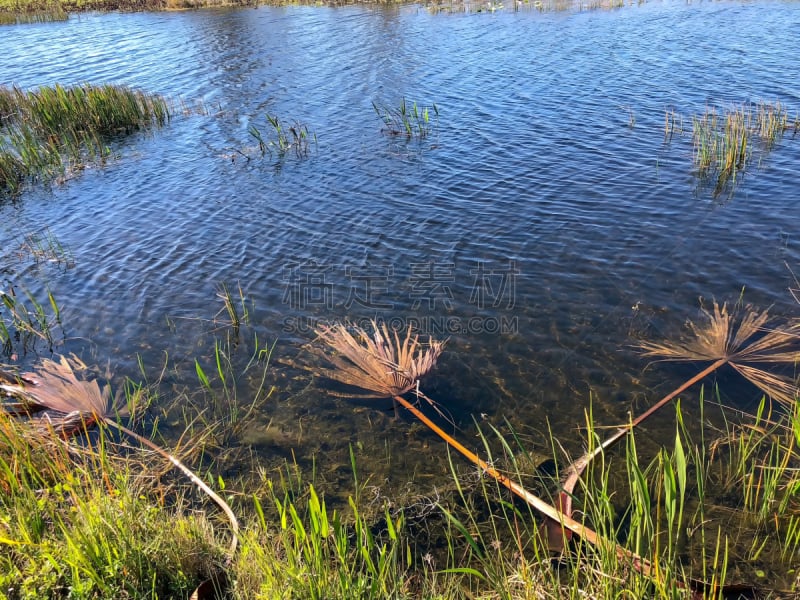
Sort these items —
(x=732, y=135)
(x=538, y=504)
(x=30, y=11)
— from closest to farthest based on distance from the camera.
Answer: (x=538, y=504), (x=732, y=135), (x=30, y=11)

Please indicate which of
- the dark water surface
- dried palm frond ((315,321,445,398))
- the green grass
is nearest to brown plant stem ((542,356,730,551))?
the green grass

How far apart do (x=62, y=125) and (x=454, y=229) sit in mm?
12577

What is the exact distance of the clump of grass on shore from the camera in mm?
13781

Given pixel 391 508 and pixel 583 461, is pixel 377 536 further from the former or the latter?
pixel 583 461

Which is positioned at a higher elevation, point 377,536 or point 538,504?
point 538,504

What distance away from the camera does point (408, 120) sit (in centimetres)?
1559

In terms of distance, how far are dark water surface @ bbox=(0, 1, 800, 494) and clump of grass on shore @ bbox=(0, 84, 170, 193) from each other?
96 cm

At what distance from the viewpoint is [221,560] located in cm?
412

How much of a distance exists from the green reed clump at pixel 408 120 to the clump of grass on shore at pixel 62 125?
23.2 feet

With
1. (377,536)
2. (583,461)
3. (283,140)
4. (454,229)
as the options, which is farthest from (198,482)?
(283,140)

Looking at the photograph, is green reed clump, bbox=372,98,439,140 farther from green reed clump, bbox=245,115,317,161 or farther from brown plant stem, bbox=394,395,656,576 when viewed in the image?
brown plant stem, bbox=394,395,656,576

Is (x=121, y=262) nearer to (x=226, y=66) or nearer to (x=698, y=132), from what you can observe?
(x=698, y=132)

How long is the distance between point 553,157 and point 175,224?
8.46 meters

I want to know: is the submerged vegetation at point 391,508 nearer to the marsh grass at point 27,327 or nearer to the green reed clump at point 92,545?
the green reed clump at point 92,545
